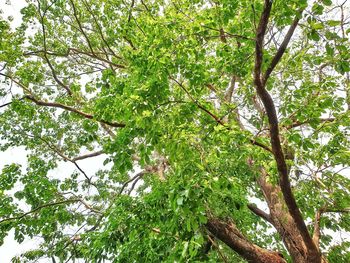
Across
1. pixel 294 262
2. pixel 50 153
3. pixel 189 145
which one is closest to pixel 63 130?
pixel 50 153

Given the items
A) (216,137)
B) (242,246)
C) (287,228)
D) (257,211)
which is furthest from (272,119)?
(257,211)

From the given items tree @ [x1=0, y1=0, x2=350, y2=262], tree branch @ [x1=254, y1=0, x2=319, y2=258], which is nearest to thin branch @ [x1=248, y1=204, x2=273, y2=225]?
tree @ [x1=0, y1=0, x2=350, y2=262]

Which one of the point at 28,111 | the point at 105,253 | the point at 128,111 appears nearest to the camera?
the point at 128,111

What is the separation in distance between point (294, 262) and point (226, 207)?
1564mm

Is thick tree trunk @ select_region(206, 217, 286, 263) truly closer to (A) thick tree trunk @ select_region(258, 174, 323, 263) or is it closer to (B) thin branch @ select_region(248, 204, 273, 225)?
(A) thick tree trunk @ select_region(258, 174, 323, 263)

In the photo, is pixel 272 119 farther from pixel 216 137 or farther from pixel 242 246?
pixel 242 246

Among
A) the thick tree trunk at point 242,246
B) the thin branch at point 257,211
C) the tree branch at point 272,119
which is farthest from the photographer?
the thin branch at point 257,211

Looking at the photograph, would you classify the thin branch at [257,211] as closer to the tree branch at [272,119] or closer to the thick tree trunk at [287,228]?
the thick tree trunk at [287,228]

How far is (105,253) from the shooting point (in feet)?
11.3

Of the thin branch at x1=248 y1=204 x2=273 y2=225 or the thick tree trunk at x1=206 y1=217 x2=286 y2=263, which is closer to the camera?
the thick tree trunk at x1=206 y1=217 x2=286 y2=263

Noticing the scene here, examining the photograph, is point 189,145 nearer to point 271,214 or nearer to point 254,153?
point 254,153

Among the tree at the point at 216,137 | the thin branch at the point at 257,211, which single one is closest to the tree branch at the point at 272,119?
the tree at the point at 216,137

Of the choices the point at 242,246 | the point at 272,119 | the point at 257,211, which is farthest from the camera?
the point at 257,211

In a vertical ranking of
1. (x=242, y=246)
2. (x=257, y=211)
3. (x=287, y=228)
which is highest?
(x=257, y=211)
